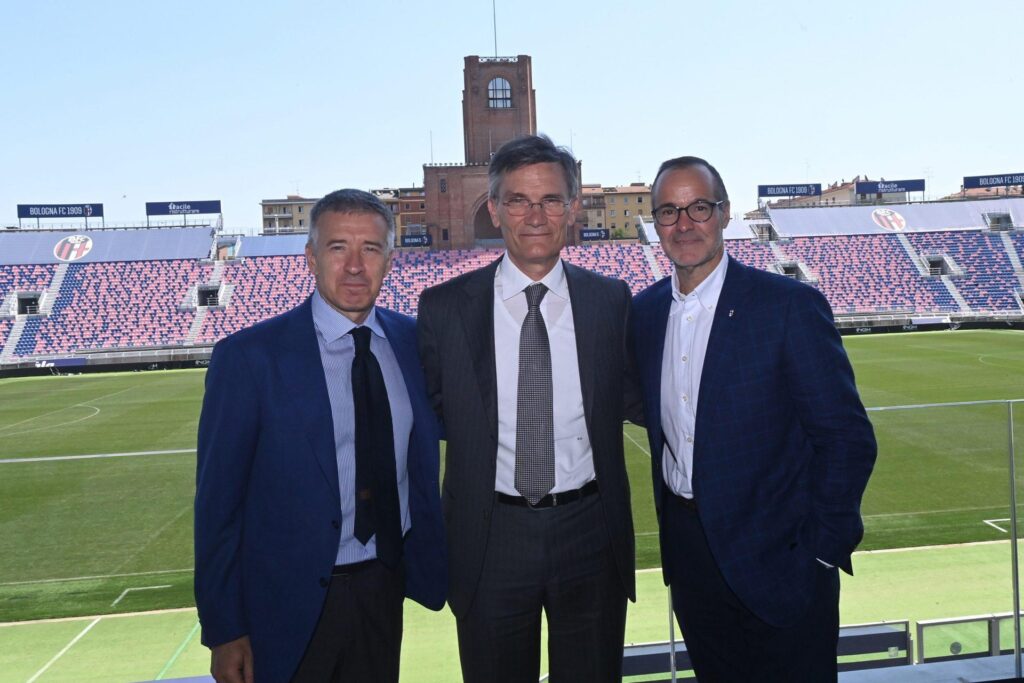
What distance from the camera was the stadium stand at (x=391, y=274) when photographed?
128ft

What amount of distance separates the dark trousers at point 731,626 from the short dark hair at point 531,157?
1.22 m

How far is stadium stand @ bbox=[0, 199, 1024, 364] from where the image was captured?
39094mm

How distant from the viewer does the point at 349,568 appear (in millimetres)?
2492

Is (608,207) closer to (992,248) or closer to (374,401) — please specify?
(992,248)

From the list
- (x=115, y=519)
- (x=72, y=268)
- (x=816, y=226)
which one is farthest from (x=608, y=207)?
(x=115, y=519)

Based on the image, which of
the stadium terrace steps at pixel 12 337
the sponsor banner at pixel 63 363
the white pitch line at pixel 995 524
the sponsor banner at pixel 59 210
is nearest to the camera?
the white pitch line at pixel 995 524

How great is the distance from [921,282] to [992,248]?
6.39 metres

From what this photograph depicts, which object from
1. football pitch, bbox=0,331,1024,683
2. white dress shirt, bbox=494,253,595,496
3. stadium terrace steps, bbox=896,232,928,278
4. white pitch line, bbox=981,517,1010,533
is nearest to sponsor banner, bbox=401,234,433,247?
stadium terrace steps, bbox=896,232,928,278

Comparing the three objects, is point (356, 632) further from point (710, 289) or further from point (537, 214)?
point (710, 289)

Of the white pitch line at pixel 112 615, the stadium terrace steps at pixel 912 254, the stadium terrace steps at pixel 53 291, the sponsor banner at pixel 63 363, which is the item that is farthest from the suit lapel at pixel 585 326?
the stadium terrace steps at pixel 912 254

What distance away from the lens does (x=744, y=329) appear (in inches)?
101

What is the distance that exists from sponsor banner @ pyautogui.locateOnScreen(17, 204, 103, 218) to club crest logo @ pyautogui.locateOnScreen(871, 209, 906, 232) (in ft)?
170

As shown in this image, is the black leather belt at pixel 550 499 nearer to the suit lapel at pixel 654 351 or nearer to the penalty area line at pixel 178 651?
the suit lapel at pixel 654 351

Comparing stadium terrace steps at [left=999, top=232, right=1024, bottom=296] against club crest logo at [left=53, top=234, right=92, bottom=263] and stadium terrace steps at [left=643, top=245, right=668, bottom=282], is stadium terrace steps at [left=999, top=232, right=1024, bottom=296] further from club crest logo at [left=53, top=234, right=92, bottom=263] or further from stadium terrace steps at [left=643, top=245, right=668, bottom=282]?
club crest logo at [left=53, top=234, right=92, bottom=263]
